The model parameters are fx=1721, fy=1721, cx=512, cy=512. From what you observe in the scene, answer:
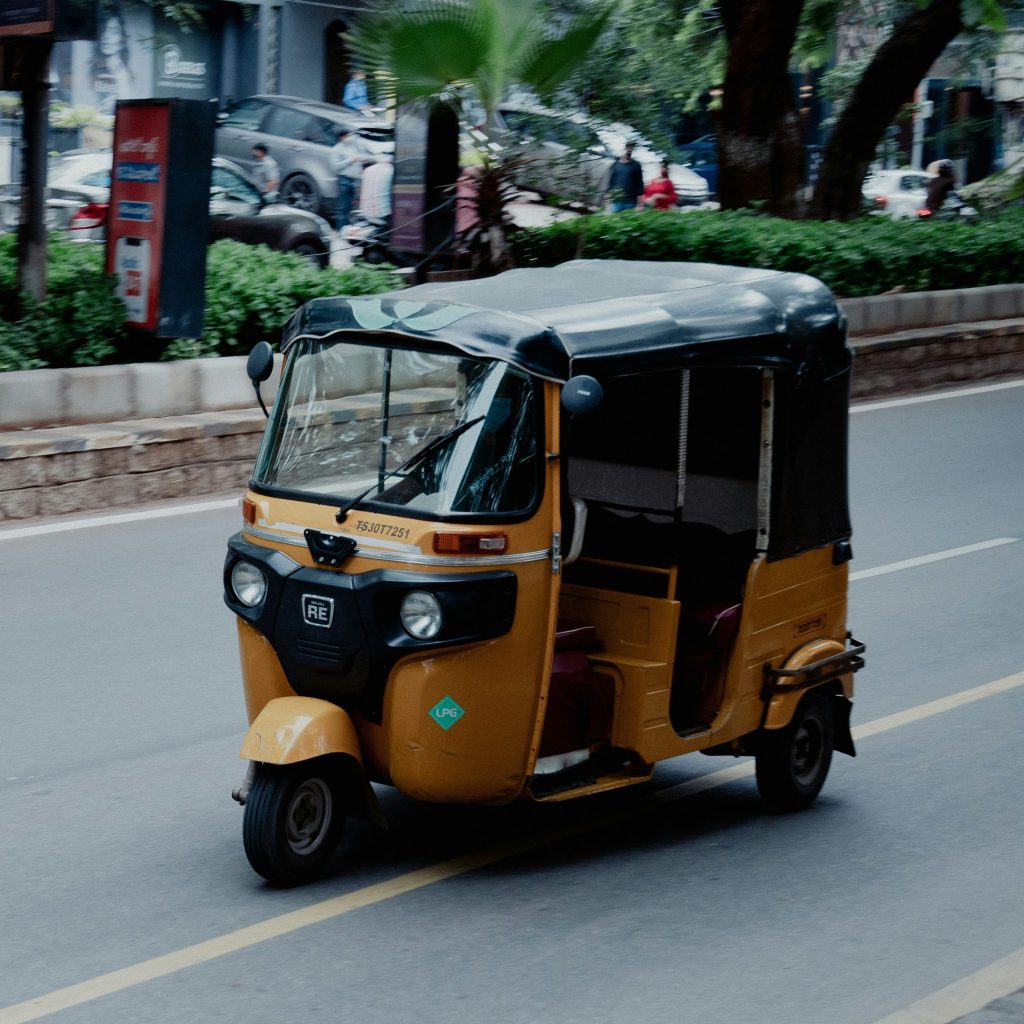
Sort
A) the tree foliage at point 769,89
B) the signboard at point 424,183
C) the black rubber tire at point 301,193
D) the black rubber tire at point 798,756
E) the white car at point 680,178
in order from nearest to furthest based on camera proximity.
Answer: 1. the black rubber tire at point 798,756
2. the signboard at point 424,183
3. the tree foliage at point 769,89
4. the black rubber tire at point 301,193
5. the white car at point 680,178

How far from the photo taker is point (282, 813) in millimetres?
5281

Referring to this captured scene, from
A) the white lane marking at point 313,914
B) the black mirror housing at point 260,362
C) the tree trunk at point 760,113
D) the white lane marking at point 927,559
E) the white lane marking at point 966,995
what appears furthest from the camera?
the tree trunk at point 760,113

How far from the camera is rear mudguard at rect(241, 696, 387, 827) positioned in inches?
205

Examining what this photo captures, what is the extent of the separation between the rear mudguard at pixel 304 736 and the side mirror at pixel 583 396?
1.20 meters

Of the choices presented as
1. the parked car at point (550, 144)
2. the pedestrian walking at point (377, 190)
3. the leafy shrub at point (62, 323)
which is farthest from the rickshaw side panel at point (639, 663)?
the pedestrian walking at point (377, 190)

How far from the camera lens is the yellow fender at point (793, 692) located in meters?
6.28

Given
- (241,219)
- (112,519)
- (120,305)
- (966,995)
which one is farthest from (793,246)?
(966,995)

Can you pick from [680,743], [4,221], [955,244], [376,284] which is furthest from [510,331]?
[4,221]

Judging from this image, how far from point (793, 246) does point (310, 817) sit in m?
12.7

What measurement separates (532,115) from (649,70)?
4.89 metres

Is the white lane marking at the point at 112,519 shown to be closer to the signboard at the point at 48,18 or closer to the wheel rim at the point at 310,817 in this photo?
the signboard at the point at 48,18

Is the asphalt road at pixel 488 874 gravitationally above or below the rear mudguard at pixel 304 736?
below

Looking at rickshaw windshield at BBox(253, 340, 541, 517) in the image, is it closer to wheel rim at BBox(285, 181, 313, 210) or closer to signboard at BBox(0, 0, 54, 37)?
signboard at BBox(0, 0, 54, 37)

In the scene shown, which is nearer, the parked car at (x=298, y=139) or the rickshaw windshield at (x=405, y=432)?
the rickshaw windshield at (x=405, y=432)
